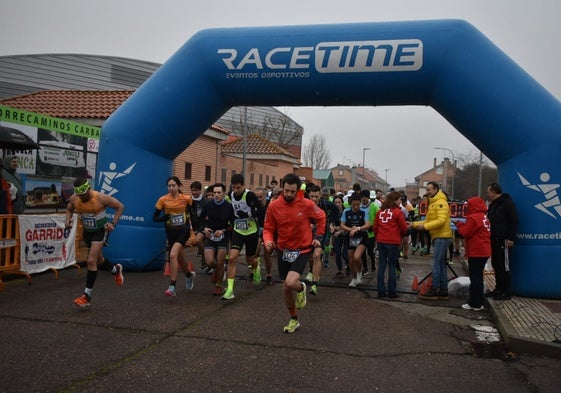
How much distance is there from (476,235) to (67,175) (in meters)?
9.23

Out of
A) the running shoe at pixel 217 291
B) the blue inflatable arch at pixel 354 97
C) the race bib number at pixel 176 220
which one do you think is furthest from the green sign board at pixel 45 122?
the running shoe at pixel 217 291

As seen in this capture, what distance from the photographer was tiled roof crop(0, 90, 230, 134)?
1648 cm

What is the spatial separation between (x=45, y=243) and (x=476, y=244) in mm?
7576

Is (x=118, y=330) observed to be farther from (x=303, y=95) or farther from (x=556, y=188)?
(x=556, y=188)

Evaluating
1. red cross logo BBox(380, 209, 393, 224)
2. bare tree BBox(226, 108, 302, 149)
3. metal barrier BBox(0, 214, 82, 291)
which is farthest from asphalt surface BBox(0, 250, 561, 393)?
bare tree BBox(226, 108, 302, 149)

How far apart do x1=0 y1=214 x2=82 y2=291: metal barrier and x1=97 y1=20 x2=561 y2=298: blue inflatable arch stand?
1.73m

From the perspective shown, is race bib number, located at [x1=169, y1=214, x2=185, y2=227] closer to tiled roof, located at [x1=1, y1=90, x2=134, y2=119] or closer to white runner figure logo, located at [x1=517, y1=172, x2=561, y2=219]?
white runner figure logo, located at [x1=517, y1=172, x2=561, y2=219]

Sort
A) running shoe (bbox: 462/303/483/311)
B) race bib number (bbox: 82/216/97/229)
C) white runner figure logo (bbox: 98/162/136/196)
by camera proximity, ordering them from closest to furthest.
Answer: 1. race bib number (bbox: 82/216/97/229)
2. running shoe (bbox: 462/303/483/311)
3. white runner figure logo (bbox: 98/162/136/196)

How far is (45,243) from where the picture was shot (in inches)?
360

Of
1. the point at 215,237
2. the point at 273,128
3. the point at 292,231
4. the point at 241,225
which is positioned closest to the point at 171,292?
the point at 215,237

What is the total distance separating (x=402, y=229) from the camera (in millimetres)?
8117

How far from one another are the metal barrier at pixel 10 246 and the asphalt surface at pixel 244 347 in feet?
1.36

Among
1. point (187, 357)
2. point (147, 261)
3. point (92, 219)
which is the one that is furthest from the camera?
point (147, 261)

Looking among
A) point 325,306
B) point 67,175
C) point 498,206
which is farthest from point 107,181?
point 498,206
